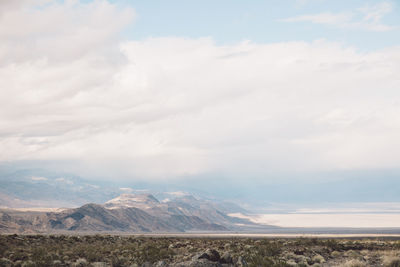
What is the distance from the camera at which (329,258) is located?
28578 mm

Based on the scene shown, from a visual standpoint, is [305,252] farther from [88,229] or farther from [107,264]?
[88,229]

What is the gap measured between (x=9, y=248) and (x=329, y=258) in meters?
29.5

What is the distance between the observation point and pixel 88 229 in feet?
641

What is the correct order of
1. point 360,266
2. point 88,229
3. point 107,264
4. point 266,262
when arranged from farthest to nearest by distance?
point 88,229, point 107,264, point 266,262, point 360,266

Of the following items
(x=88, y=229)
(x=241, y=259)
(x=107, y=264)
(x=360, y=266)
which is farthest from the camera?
(x=88, y=229)

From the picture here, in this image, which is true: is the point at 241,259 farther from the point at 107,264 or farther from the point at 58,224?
the point at 58,224

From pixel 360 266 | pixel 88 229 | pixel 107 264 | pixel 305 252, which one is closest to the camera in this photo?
pixel 360 266

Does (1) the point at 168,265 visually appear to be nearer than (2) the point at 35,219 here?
Yes

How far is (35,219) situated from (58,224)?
11681 mm

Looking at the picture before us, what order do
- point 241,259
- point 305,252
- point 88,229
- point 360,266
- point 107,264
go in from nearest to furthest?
point 360,266 → point 241,259 → point 107,264 → point 305,252 → point 88,229

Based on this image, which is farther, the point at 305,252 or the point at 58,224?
the point at 58,224

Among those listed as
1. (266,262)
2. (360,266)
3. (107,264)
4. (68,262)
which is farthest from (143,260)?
(360,266)

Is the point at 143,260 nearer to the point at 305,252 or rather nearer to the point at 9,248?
the point at 305,252

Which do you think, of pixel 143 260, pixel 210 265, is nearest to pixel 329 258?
pixel 210 265
